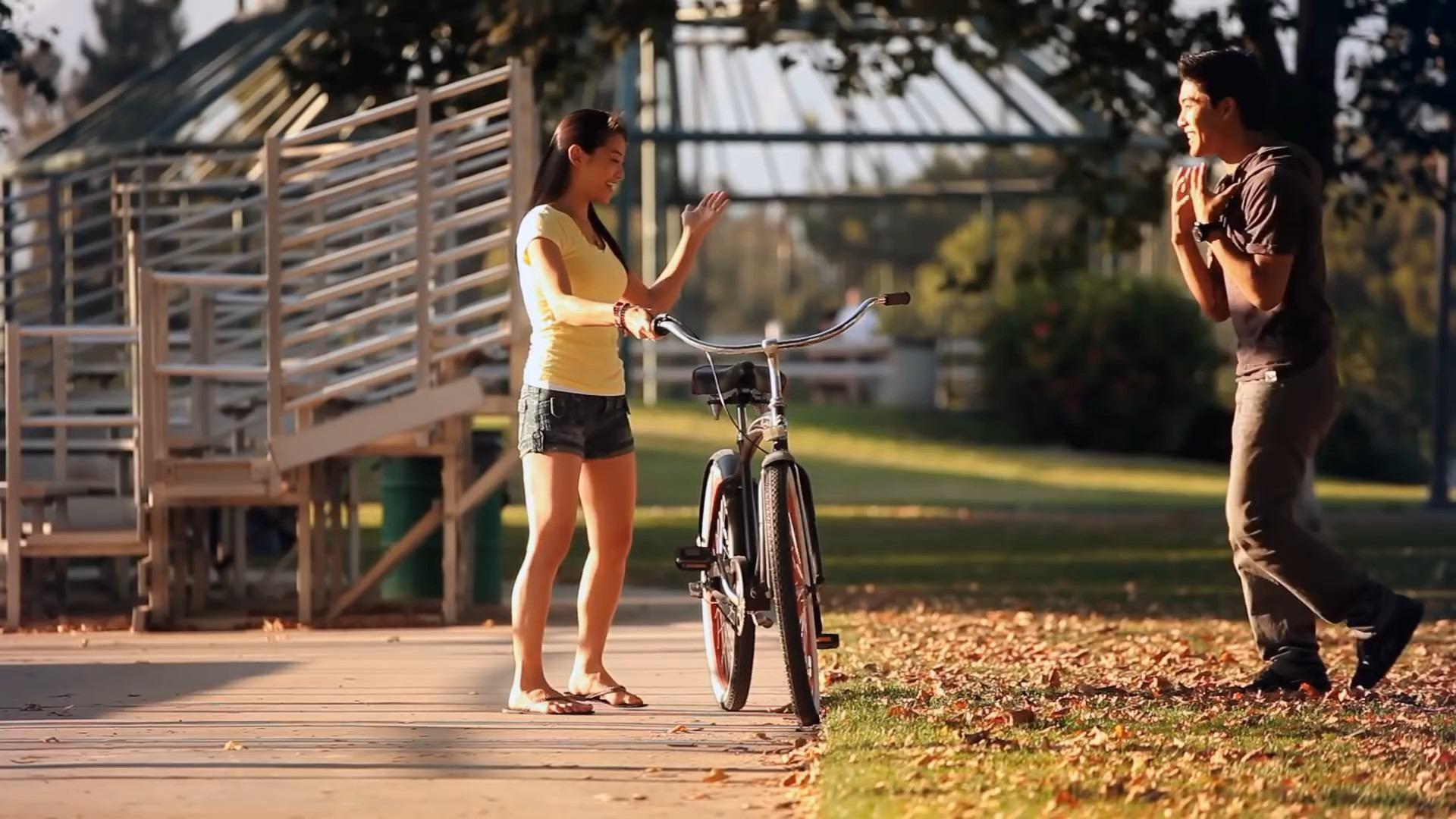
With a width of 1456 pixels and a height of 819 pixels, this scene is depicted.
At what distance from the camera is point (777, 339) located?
22.6ft

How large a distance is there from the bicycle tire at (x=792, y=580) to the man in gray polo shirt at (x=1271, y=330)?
1450 mm

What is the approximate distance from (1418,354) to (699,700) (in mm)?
56152

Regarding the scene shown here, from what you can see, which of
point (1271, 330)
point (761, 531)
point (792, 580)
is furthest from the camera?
point (1271, 330)

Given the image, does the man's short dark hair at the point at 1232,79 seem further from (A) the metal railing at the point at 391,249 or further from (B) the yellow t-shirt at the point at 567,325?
(A) the metal railing at the point at 391,249

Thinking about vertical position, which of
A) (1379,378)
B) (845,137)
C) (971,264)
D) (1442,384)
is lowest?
(1442,384)

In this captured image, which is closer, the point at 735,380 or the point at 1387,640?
the point at 735,380

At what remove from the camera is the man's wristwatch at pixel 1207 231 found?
746 cm

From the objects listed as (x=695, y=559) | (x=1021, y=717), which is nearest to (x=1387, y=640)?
(x=1021, y=717)

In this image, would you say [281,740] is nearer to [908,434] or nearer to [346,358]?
[346,358]

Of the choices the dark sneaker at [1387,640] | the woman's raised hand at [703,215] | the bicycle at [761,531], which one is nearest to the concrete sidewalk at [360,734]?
the bicycle at [761,531]

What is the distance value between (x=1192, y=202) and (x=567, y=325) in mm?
1982

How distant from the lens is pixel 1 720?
7.59 metres

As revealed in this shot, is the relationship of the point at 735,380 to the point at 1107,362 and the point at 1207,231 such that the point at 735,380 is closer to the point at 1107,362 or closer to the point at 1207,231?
the point at 1207,231

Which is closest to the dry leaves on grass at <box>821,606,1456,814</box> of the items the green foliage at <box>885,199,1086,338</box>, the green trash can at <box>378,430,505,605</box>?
the green trash can at <box>378,430,505,605</box>
